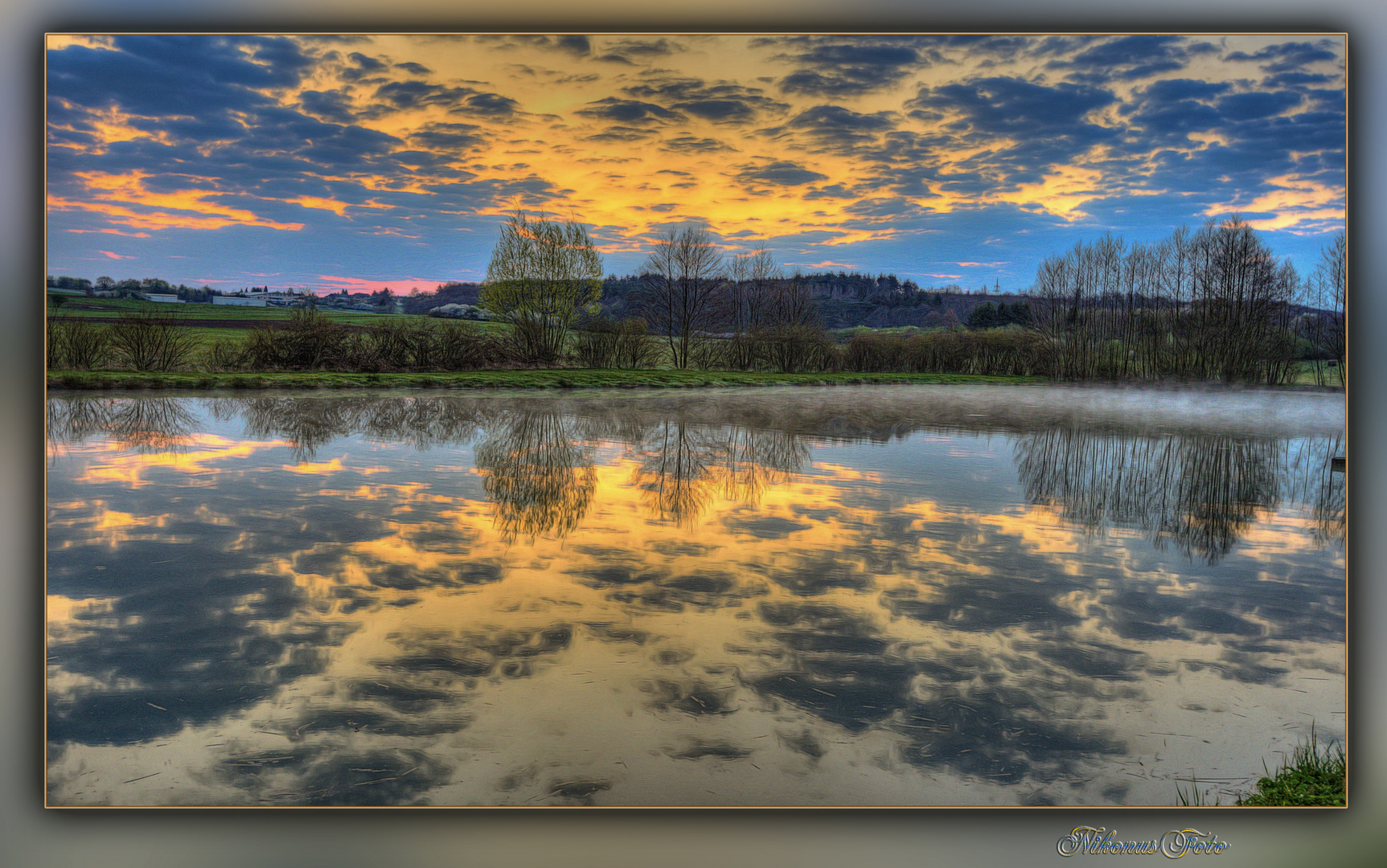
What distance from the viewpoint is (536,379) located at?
30.7ft

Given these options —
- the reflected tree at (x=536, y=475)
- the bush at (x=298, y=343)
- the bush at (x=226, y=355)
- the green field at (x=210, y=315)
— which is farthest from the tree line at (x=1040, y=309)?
the bush at (x=226, y=355)

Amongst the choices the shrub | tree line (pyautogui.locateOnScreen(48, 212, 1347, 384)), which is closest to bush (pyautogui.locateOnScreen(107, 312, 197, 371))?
tree line (pyautogui.locateOnScreen(48, 212, 1347, 384))

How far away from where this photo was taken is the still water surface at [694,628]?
2549 mm

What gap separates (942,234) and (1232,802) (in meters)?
4.16

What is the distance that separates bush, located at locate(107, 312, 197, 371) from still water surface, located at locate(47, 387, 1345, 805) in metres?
0.51

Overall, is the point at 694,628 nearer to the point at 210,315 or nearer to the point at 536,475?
the point at 536,475

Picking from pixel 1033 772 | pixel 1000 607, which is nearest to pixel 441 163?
pixel 1000 607

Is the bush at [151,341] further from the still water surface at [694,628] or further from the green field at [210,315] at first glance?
the still water surface at [694,628]

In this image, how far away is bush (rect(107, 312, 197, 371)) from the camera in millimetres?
4879

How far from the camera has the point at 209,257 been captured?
212 inches

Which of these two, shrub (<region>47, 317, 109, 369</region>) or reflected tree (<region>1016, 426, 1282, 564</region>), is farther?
reflected tree (<region>1016, 426, 1282, 564</region>)

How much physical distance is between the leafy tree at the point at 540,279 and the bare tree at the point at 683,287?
0.58 m

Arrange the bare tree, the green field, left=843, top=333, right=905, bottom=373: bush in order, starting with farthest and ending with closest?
left=843, top=333, right=905, bottom=373: bush < the bare tree < the green field

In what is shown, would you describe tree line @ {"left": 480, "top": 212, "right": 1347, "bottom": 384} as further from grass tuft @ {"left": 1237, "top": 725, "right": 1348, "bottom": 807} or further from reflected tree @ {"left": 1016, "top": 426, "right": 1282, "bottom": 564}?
grass tuft @ {"left": 1237, "top": 725, "right": 1348, "bottom": 807}
